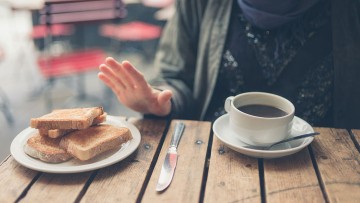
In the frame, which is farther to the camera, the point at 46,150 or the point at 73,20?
the point at 73,20

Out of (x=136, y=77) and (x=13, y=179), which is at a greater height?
(x=136, y=77)

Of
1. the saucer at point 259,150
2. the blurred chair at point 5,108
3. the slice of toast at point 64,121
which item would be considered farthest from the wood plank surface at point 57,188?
the blurred chair at point 5,108

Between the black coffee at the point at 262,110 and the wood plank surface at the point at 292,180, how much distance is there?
0.35ft

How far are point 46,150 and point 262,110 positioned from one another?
530 mm

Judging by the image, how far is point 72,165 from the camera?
0.95 metres

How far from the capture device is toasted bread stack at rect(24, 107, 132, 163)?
0.96 m

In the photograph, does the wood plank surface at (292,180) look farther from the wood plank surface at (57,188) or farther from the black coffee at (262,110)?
the wood plank surface at (57,188)

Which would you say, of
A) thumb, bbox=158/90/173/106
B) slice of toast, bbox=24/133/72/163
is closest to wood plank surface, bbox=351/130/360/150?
thumb, bbox=158/90/173/106

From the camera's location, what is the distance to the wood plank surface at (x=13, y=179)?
0.87m

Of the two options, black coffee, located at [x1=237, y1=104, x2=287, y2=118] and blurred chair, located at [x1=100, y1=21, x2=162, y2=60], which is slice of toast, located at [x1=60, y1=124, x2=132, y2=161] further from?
blurred chair, located at [x1=100, y1=21, x2=162, y2=60]

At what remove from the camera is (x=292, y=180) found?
3.04 feet

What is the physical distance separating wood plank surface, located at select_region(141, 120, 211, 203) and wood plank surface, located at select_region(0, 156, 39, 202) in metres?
0.26

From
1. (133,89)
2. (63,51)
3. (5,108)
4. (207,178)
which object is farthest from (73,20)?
(207,178)

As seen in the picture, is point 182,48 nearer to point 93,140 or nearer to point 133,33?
point 93,140
